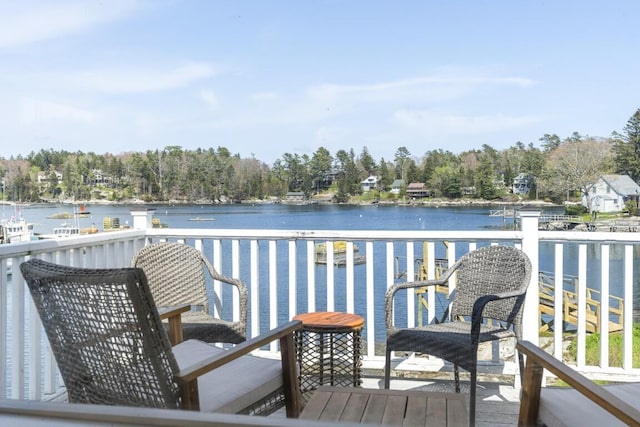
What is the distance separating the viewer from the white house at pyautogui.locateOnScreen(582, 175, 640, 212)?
4.39 meters

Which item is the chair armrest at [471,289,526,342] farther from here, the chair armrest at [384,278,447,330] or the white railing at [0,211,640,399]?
the white railing at [0,211,640,399]

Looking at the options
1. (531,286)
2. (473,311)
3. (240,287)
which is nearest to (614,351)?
(531,286)

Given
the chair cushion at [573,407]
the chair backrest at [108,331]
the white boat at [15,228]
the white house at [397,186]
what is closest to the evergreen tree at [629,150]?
the white house at [397,186]

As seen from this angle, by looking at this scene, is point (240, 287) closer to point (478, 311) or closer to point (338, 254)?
point (338, 254)

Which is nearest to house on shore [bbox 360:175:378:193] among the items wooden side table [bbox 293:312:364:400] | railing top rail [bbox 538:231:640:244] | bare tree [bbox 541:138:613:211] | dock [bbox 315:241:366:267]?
bare tree [bbox 541:138:613:211]

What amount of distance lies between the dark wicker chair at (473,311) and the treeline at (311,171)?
1.41 meters

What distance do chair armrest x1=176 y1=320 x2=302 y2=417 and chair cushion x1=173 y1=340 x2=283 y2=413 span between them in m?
0.03

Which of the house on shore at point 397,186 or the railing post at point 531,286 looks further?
the house on shore at point 397,186

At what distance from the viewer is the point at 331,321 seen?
300cm

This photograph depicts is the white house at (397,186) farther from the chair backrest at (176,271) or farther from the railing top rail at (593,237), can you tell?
the chair backrest at (176,271)

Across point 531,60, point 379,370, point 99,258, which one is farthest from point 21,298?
point 531,60

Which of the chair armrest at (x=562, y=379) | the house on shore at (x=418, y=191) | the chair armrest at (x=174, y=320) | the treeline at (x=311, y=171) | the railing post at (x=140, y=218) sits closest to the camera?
the chair armrest at (x=562, y=379)

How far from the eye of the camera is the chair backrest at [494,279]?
304 cm

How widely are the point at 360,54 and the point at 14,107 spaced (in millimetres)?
7782
